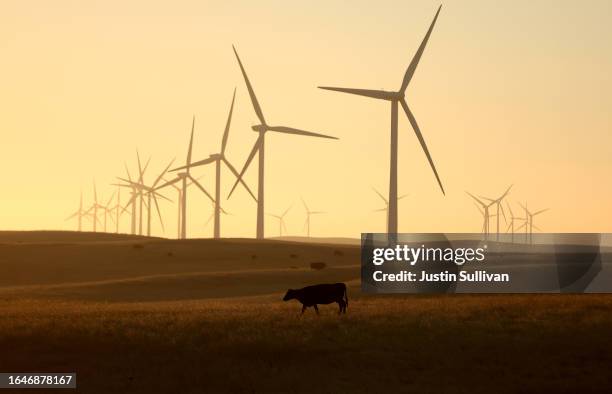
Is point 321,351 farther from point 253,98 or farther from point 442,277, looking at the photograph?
point 253,98

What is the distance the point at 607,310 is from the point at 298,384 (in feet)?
51.5

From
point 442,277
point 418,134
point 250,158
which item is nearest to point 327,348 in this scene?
point 442,277

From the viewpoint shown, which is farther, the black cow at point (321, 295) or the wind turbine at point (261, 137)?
the wind turbine at point (261, 137)

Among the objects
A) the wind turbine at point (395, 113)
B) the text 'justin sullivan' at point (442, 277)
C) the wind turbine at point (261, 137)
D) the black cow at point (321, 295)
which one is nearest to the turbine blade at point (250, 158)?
the wind turbine at point (261, 137)

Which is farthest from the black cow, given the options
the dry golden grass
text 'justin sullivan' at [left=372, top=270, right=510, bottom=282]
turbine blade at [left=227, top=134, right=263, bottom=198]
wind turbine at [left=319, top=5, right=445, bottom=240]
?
turbine blade at [left=227, top=134, right=263, bottom=198]

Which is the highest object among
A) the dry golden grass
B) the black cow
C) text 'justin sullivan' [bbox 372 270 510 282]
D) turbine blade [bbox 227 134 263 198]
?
turbine blade [bbox 227 134 263 198]

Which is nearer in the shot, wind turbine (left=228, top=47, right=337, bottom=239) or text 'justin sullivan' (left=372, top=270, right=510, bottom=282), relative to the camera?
text 'justin sullivan' (left=372, top=270, right=510, bottom=282)

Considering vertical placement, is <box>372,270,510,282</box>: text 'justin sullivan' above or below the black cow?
above

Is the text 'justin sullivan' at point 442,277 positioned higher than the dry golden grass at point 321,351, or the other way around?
the text 'justin sullivan' at point 442,277

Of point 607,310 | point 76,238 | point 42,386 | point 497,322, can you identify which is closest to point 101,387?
point 42,386

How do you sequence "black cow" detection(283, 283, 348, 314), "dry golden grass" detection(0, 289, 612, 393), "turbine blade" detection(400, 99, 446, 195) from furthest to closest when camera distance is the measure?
"turbine blade" detection(400, 99, 446, 195) < "black cow" detection(283, 283, 348, 314) < "dry golden grass" detection(0, 289, 612, 393)

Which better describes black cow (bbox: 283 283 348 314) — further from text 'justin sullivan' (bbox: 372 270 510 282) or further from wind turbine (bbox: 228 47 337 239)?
wind turbine (bbox: 228 47 337 239)

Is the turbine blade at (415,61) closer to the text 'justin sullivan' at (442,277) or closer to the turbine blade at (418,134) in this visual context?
the turbine blade at (418,134)

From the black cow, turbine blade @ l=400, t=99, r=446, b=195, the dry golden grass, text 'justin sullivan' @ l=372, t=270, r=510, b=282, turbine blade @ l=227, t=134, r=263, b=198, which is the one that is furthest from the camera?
turbine blade @ l=227, t=134, r=263, b=198
